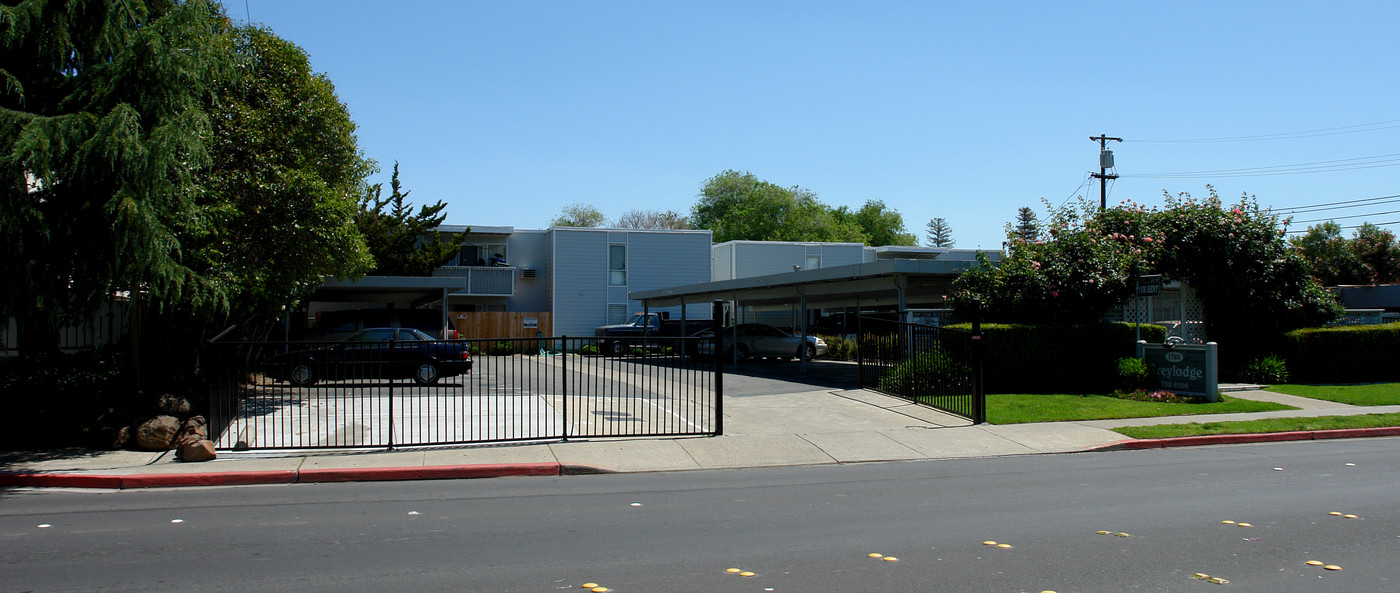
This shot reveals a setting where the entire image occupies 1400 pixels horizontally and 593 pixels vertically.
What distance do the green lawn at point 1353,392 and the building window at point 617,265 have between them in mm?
28525

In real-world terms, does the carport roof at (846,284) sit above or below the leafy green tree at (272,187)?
below

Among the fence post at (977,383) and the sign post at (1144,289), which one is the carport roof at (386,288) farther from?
the sign post at (1144,289)

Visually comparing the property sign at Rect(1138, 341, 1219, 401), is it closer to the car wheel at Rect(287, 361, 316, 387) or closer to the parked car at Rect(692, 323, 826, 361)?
→ the parked car at Rect(692, 323, 826, 361)

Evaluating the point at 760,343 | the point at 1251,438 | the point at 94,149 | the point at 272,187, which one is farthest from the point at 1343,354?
the point at 94,149

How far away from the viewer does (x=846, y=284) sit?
75.9 feet

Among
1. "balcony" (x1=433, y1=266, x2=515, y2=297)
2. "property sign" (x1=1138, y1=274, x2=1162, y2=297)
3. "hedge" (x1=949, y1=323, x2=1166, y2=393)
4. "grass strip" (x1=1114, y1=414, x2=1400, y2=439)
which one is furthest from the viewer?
"balcony" (x1=433, y1=266, x2=515, y2=297)

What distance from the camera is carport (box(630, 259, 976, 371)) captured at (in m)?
19.7

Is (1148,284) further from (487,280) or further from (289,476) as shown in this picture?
(487,280)

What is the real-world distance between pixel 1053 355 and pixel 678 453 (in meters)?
9.99

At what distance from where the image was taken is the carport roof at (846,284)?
64.6 feet

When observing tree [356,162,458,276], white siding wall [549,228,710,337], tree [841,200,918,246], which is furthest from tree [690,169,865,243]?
tree [356,162,458,276]

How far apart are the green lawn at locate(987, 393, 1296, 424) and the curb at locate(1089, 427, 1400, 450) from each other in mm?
1837

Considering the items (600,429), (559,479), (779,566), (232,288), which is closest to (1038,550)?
(779,566)

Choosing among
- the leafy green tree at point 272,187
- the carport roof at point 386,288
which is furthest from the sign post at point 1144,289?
the carport roof at point 386,288
